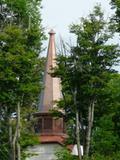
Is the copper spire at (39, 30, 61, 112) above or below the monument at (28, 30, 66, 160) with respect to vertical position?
above

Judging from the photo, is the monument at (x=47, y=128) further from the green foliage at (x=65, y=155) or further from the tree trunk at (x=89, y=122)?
the green foliage at (x=65, y=155)

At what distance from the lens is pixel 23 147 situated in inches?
1693

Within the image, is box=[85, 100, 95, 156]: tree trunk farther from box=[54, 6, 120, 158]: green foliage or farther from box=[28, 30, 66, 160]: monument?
box=[28, 30, 66, 160]: monument

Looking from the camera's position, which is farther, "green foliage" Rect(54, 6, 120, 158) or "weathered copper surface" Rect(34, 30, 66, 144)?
"weathered copper surface" Rect(34, 30, 66, 144)

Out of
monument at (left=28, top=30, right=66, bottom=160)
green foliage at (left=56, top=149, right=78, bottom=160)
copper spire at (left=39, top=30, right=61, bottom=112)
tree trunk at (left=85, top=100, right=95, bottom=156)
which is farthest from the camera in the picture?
copper spire at (left=39, top=30, right=61, bottom=112)

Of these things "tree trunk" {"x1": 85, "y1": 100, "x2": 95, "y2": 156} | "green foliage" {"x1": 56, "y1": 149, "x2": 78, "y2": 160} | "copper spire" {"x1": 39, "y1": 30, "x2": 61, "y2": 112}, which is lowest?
"green foliage" {"x1": 56, "y1": 149, "x2": 78, "y2": 160}

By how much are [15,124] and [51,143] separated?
400 inches

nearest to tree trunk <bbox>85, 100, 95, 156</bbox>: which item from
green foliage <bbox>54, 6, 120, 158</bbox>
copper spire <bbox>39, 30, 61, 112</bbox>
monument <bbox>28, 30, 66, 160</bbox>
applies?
green foliage <bbox>54, 6, 120, 158</bbox>

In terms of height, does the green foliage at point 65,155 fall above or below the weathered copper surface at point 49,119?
below

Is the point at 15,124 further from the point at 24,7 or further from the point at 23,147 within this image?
the point at 24,7

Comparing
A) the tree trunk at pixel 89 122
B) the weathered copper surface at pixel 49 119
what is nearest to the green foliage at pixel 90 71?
the tree trunk at pixel 89 122

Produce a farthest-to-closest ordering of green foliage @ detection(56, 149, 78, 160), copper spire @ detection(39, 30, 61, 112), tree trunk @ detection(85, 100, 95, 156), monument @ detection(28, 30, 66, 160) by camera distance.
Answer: copper spire @ detection(39, 30, 61, 112) < monument @ detection(28, 30, 66, 160) < tree trunk @ detection(85, 100, 95, 156) < green foliage @ detection(56, 149, 78, 160)

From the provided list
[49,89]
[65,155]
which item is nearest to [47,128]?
[49,89]

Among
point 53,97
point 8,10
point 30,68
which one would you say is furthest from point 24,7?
point 53,97
